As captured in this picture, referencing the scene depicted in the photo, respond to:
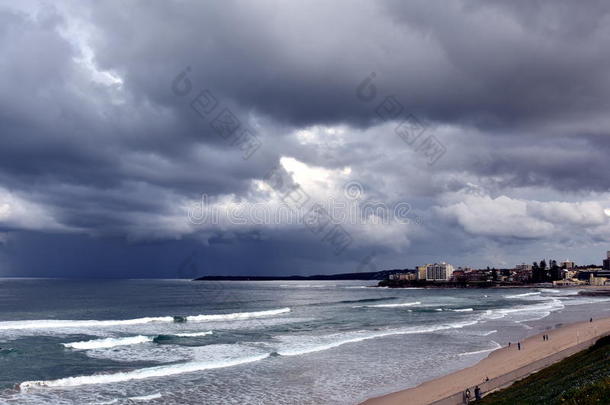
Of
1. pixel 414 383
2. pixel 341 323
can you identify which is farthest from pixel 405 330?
pixel 414 383

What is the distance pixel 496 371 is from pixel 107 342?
33.7 m

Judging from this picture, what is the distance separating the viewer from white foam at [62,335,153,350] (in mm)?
42938

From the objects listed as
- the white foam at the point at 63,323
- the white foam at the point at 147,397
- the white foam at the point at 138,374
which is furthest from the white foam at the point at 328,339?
the white foam at the point at 63,323

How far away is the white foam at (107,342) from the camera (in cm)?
4294

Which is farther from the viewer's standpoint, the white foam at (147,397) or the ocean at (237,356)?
the ocean at (237,356)

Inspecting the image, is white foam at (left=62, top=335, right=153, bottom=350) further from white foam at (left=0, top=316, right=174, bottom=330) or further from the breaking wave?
white foam at (left=0, top=316, right=174, bottom=330)

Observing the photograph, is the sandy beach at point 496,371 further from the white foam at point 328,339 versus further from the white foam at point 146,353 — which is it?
the white foam at point 146,353

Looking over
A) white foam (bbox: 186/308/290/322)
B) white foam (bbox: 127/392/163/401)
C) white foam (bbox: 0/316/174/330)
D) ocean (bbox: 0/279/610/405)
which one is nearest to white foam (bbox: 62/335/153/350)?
ocean (bbox: 0/279/610/405)

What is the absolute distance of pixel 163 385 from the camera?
95.2ft

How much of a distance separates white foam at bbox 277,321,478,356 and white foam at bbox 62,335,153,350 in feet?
44.5

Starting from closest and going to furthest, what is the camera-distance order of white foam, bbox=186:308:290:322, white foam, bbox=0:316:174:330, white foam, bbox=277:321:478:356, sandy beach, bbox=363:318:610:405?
sandy beach, bbox=363:318:610:405, white foam, bbox=277:321:478:356, white foam, bbox=0:316:174:330, white foam, bbox=186:308:290:322

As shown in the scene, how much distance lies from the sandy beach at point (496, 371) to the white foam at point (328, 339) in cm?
1171

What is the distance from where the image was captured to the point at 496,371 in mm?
32031

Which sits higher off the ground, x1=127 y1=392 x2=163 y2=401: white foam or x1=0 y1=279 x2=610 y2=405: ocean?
x1=127 y1=392 x2=163 y2=401: white foam
